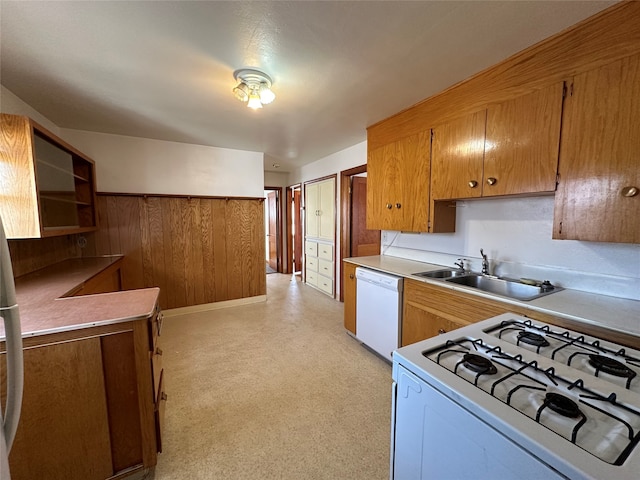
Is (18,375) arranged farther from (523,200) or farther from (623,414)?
(523,200)

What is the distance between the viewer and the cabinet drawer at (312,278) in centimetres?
495

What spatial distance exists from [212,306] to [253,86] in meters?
3.00

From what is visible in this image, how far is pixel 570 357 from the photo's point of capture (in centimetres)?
94

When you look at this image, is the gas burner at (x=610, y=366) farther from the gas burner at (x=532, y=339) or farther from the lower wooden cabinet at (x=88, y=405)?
the lower wooden cabinet at (x=88, y=405)

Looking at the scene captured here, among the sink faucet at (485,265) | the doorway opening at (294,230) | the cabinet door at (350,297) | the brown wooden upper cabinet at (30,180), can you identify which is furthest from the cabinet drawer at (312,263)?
the brown wooden upper cabinet at (30,180)

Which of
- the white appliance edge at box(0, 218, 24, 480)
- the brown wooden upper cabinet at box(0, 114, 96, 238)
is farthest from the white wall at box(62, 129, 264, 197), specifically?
the white appliance edge at box(0, 218, 24, 480)

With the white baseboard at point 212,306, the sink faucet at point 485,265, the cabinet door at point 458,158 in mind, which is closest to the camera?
the cabinet door at point 458,158

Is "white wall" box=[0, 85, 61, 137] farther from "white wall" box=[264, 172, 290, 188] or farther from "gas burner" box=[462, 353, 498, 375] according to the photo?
"white wall" box=[264, 172, 290, 188]

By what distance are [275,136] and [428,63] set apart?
78.4 inches

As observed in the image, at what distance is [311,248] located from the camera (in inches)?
200

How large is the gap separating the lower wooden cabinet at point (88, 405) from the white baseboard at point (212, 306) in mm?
2432

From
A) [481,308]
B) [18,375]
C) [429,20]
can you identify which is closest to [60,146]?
[18,375]

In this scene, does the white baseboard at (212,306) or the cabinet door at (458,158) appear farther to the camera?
the white baseboard at (212,306)

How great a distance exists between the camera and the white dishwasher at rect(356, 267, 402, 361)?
226 cm
